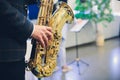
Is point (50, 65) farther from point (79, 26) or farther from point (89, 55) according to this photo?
point (89, 55)

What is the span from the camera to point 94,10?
5.17m

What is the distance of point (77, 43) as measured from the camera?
5.71 m

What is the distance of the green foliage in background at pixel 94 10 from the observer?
16.3 feet

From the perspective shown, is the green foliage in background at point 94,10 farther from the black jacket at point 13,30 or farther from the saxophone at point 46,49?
the black jacket at point 13,30

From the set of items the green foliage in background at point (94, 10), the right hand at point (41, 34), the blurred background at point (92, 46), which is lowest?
the blurred background at point (92, 46)

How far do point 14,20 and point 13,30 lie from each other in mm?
53

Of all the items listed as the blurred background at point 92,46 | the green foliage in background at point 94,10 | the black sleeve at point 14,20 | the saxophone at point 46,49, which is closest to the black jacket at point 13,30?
the black sleeve at point 14,20

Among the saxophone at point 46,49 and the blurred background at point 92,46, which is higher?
the saxophone at point 46,49

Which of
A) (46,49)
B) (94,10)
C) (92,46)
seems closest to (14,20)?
(46,49)

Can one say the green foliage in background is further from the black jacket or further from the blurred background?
the black jacket

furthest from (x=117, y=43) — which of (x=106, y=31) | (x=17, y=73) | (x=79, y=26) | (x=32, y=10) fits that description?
(x=17, y=73)

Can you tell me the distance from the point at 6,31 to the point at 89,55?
13.3 feet

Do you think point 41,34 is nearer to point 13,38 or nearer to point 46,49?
point 13,38

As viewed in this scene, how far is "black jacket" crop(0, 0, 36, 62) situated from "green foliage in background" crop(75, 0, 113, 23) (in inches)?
147
